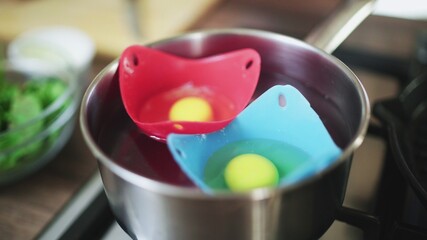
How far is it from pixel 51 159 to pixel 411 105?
479 millimetres

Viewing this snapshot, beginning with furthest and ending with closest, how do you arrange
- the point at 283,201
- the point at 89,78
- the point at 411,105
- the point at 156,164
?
the point at 89,78, the point at 411,105, the point at 156,164, the point at 283,201

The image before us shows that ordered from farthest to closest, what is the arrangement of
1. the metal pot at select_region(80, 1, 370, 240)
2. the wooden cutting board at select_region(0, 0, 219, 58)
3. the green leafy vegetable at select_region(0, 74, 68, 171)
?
1. the wooden cutting board at select_region(0, 0, 219, 58)
2. the green leafy vegetable at select_region(0, 74, 68, 171)
3. the metal pot at select_region(80, 1, 370, 240)

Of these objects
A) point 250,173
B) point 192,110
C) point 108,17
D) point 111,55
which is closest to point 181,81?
point 192,110

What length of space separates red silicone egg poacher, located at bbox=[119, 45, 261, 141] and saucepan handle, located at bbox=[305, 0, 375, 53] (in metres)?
0.09

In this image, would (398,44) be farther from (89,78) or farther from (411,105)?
(89,78)

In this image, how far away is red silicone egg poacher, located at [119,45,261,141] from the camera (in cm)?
51

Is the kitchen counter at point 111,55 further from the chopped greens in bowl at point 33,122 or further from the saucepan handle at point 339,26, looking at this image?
the saucepan handle at point 339,26

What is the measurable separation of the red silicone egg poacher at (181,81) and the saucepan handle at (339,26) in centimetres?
9

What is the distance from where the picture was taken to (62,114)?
627mm

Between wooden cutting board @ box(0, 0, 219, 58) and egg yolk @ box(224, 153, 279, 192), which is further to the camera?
wooden cutting board @ box(0, 0, 219, 58)

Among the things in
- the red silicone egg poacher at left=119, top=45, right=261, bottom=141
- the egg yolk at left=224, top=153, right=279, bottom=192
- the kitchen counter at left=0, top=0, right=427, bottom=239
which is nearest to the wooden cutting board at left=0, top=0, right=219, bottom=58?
the kitchen counter at left=0, top=0, right=427, bottom=239

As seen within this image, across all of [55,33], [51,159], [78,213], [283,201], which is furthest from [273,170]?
[55,33]

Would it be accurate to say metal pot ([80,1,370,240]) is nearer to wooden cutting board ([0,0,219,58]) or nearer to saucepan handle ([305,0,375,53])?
saucepan handle ([305,0,375,53])

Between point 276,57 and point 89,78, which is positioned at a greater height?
point 276,57
